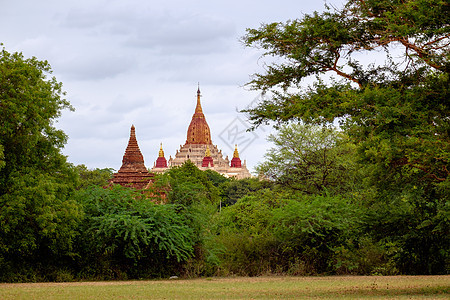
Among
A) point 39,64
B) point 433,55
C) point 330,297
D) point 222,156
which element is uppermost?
point 222,156

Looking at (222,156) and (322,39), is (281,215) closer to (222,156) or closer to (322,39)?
(322,39)

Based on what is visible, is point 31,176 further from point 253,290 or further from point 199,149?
point 199,149

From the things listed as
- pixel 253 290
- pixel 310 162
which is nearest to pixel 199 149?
pixel 310 162

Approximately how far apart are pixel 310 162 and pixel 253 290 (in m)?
20.3

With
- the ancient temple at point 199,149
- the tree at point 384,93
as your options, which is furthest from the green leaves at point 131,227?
the ancient temple at point 199,149

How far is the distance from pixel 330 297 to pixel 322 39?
6875 mm

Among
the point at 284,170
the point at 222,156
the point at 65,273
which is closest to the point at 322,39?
the point at 65,273

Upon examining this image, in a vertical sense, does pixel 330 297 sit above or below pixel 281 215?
below

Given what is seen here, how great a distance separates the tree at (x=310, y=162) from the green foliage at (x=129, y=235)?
45.7 feet

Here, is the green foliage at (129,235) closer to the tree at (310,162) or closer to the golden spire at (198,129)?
the tree at (310,162)

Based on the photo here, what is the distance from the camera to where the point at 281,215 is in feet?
88.9

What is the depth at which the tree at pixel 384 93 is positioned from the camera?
16172 millimetres

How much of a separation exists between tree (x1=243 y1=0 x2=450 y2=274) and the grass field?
2128 millimetres

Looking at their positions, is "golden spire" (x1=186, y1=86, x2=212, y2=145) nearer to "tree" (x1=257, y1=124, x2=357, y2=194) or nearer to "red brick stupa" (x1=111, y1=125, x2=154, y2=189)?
"red brick stupa" (x1=111, y1=125, x2=154, y2=189)
